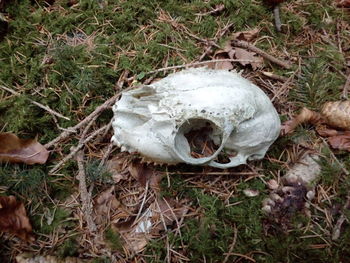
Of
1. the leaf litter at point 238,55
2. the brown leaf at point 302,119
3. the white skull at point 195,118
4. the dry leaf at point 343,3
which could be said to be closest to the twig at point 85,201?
the white skull at point 195,118

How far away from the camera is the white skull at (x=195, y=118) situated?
1938 mm

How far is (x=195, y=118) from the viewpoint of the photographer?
6.41 feet

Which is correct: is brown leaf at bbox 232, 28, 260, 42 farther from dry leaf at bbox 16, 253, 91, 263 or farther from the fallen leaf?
dry leaf at bbox 16, 253, 91, 263

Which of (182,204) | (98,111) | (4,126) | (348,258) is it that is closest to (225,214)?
(182,204)

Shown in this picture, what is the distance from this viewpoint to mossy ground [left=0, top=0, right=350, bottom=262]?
78.9 inches

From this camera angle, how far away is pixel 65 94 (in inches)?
93.9

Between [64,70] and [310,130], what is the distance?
1676mm

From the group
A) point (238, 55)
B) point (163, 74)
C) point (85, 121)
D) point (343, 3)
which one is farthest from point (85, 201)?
point (343, 3)

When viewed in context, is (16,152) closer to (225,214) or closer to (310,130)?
(225,214)

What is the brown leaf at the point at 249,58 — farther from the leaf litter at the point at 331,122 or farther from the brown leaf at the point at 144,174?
the brown leaf at the point at 144,174

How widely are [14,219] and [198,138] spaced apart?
1174mm

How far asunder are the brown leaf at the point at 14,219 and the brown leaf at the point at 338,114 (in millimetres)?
1906

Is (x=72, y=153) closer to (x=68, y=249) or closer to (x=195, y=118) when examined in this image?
(x=68, y=249)

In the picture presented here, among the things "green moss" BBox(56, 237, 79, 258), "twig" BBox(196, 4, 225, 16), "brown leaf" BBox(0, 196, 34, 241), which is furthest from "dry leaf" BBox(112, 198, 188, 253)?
"twig" BBox(196, 4, 225, 16)
